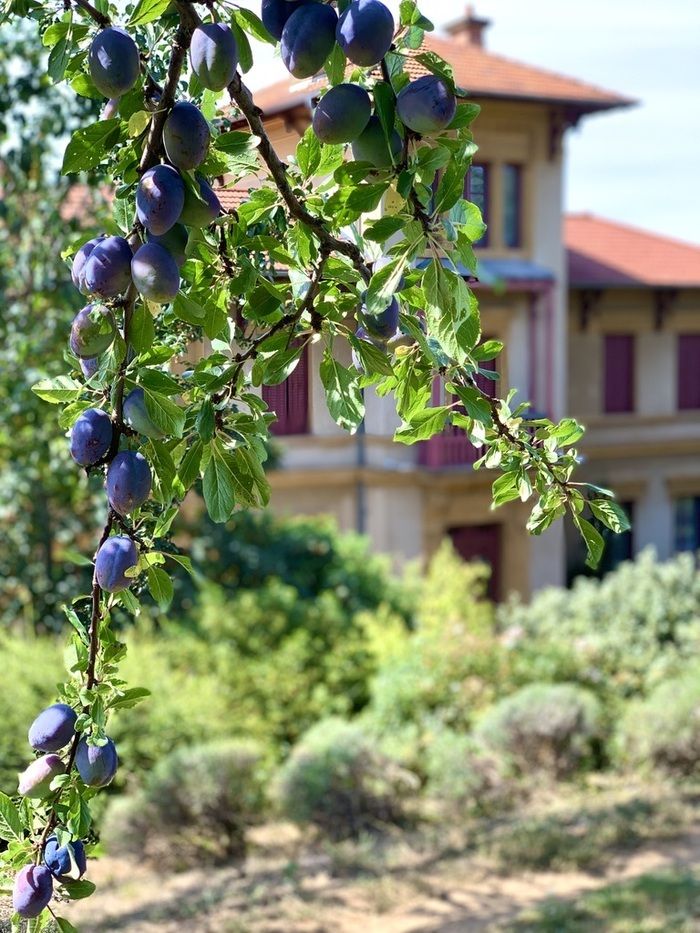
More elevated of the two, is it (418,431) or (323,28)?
(323,28)

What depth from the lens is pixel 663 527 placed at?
58.3 feet

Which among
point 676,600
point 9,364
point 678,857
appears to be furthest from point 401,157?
point 676,600

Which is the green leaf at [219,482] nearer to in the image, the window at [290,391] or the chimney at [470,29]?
the window at [290,391]

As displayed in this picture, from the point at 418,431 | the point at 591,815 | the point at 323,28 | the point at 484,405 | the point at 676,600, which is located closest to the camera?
the point at 323,28

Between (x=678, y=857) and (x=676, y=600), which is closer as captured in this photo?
(x=678, y=857)

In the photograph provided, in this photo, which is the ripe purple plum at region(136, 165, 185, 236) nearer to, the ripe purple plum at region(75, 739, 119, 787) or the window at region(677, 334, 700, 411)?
the ripe purple plum at region(75, 739, 119, 787)

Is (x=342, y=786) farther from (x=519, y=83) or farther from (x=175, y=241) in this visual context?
(x=519, y=83)

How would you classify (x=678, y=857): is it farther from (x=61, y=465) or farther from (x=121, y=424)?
(x=121, y=424)

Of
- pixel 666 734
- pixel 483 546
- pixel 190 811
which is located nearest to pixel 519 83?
pixel 483 546

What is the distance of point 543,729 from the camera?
7.02 meters

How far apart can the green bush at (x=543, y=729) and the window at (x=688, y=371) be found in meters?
11.6

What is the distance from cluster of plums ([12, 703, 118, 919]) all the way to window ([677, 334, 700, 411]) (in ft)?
57.5

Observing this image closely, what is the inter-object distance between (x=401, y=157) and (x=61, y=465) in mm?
4044

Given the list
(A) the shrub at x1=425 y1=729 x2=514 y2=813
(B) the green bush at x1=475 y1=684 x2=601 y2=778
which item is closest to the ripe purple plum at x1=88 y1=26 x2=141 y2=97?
(A) the shrub at x1=425 y1=729 x2=514 y2=813
